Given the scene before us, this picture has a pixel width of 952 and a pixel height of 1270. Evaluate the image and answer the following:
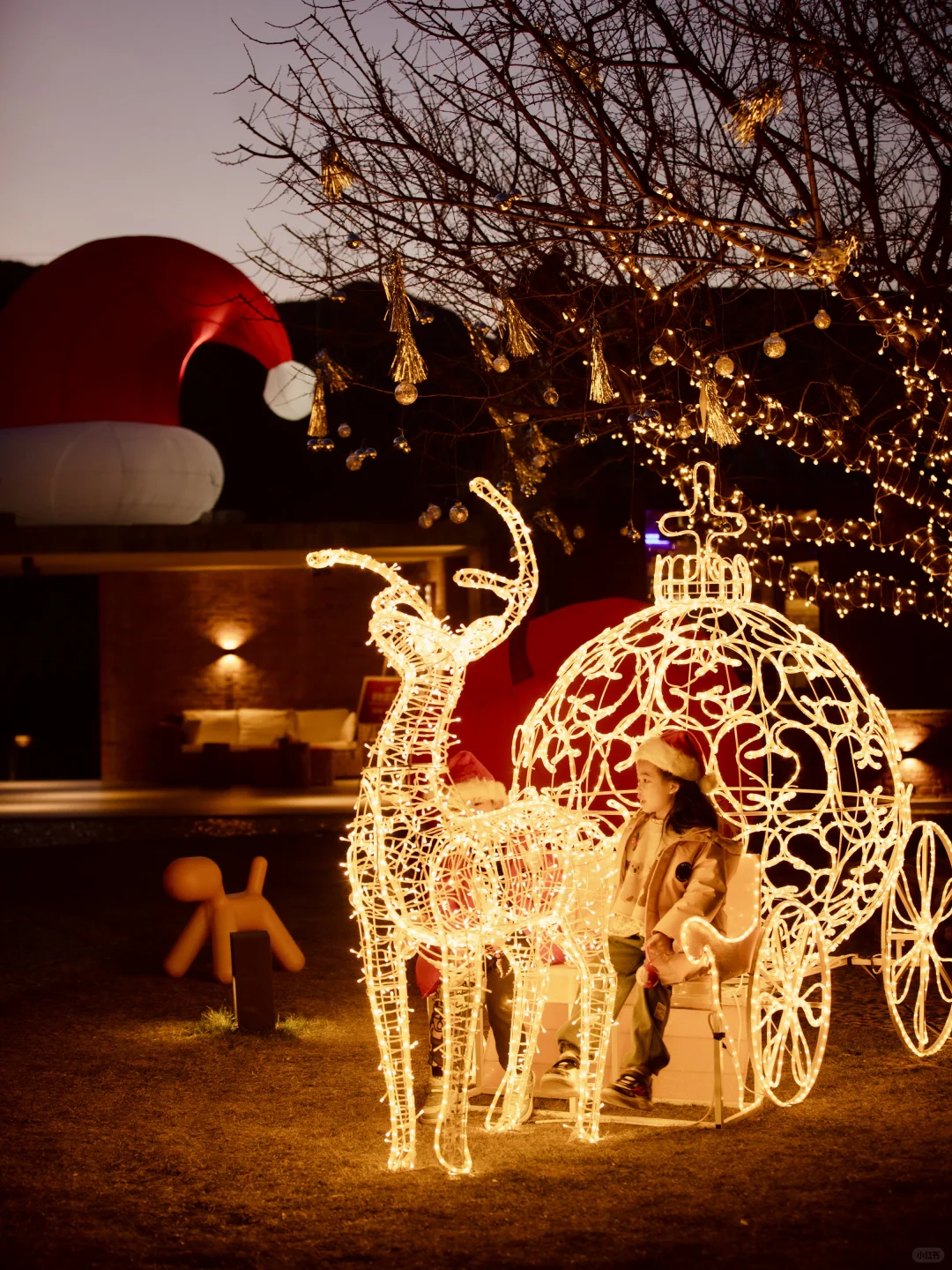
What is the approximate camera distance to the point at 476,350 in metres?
8.02

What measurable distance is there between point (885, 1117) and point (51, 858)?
27.9ft

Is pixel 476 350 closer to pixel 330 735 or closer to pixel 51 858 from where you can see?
pixel 51 858

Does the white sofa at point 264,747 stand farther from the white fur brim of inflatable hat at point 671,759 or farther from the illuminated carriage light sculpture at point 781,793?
the white fur brim of inflatable hat at point 671,759

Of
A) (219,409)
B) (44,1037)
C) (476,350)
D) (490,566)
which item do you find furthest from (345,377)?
(219,409)

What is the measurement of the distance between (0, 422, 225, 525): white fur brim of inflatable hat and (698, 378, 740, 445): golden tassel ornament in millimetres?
11082

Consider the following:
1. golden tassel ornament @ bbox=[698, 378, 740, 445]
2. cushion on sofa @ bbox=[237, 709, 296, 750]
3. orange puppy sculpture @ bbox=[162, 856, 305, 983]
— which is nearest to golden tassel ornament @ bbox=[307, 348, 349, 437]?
golden tassel ornament @ bbox=[698, 378, 740, 445]

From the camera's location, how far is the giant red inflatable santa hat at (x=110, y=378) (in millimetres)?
16578

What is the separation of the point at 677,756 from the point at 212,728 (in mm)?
12631

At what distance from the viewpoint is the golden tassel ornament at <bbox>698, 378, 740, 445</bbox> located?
259 inches

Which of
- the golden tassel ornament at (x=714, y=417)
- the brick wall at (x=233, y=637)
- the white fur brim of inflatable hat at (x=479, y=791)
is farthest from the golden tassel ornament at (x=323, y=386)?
the brick wall at (x=233, y=637)

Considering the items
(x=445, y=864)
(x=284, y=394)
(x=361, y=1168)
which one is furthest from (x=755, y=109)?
(x=284, y=394)

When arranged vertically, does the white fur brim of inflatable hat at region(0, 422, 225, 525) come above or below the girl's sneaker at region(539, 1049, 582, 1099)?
above

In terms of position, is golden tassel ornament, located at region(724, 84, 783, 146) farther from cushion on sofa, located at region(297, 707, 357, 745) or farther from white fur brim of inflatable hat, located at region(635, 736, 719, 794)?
cushion on sofa, located at region(297, 707, 357, 745)

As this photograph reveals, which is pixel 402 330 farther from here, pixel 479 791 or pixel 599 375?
pixel 479 791
